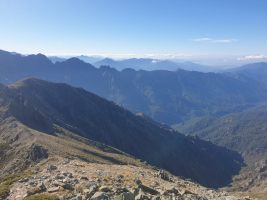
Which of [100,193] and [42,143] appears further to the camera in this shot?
[42,143]

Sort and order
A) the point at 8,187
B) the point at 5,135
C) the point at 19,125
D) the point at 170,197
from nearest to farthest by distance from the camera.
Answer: the point at 170,197, the point at 8,187, the point at 5,135, the point at 19,125

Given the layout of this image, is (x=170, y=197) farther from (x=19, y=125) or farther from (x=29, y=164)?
(x=19, y=125)

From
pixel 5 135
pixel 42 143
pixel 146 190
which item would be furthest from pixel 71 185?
pixel 5 135

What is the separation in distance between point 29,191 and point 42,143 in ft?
301

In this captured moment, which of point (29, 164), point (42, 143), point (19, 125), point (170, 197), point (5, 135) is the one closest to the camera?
point (170, 197)

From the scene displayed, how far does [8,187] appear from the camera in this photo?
5359cm

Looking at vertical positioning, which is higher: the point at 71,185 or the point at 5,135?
the point at 71,185

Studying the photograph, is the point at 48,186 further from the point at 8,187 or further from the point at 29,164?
the point at 29,164

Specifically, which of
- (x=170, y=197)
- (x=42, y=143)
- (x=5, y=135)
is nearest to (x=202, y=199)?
(x=170, y=197)

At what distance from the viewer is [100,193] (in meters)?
38.7

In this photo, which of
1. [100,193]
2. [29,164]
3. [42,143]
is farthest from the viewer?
[42,143]

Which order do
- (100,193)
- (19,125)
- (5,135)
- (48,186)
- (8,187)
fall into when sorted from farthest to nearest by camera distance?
1. (19,125)
2. (5,135)
3. (8,187)
4. (48,186)
5. (100,193)

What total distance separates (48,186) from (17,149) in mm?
95334

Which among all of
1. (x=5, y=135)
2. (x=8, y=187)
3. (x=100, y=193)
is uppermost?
(x=100, y=193)
